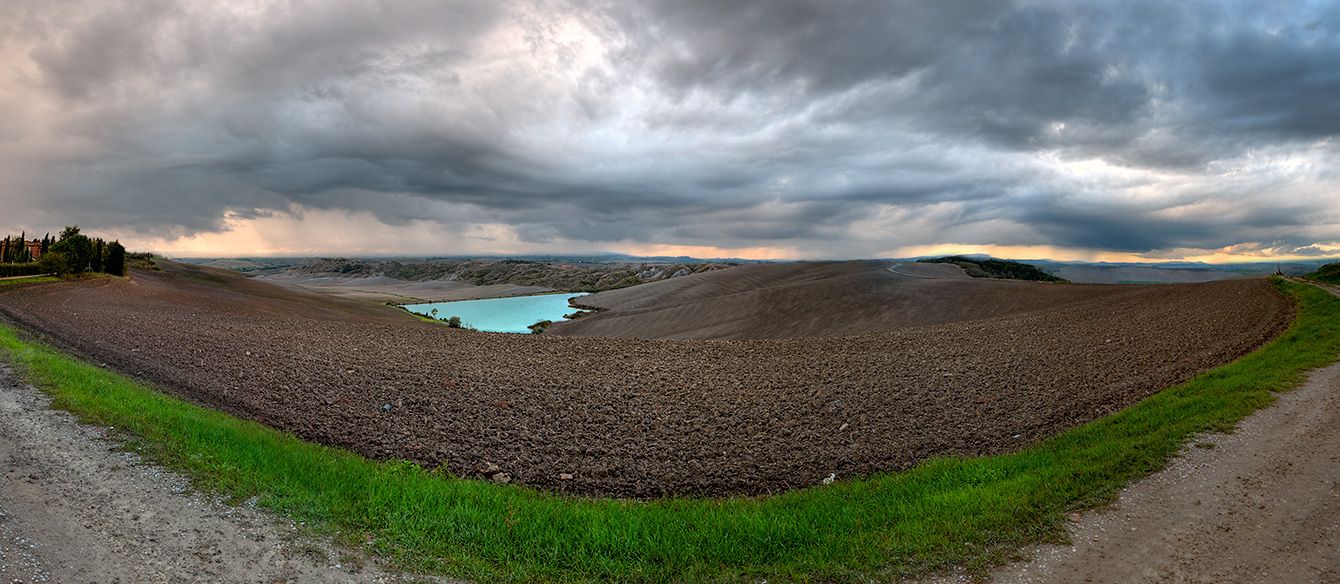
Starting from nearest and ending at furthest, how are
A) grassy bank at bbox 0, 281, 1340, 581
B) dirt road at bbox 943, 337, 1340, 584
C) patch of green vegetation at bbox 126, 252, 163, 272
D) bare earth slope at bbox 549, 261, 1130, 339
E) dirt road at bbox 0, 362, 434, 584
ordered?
dirt road at bbox 0, 362, 434, 584, dirt road at bbox 943, 337, 1340, 584, grassy bank at bbox 0, 281, 1340, 581, bare earth slope at bbox 549, 261, 1130, 339, patch of green vegetation at bbox 126, 252, 163, 272

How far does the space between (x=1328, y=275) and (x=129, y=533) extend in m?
46.7

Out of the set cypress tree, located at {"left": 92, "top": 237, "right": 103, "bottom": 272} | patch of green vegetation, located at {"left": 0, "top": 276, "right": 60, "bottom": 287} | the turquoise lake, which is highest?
cypress tree, located at {"left": 92, "top": 237, "right": 103, "bottom": 272}

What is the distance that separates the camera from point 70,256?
4375 cm

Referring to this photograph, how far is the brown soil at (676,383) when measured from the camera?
13195 mm

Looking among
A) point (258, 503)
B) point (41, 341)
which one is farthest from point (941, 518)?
point (41, 341)

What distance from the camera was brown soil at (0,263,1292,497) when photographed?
13.2 m

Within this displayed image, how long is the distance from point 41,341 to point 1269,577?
94.0ft

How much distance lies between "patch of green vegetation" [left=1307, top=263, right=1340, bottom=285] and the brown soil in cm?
277

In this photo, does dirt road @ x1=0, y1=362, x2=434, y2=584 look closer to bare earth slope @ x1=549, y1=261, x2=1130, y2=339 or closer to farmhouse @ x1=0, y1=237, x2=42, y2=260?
bare earth slope @ x1=549, y1=261, x2=1130, y2=339

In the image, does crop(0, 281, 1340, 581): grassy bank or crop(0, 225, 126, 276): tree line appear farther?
crop(0, 225, 126, 276): tree line

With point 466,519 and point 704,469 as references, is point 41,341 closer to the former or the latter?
point 466,519

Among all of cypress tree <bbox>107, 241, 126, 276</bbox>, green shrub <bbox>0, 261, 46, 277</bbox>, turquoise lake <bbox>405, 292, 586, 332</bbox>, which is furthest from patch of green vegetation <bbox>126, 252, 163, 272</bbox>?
turquoise lake <bbox>405, 292, 586, 332</bbox>

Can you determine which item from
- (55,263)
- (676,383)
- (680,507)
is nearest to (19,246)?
(55,263)

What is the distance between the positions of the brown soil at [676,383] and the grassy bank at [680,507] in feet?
6.00
